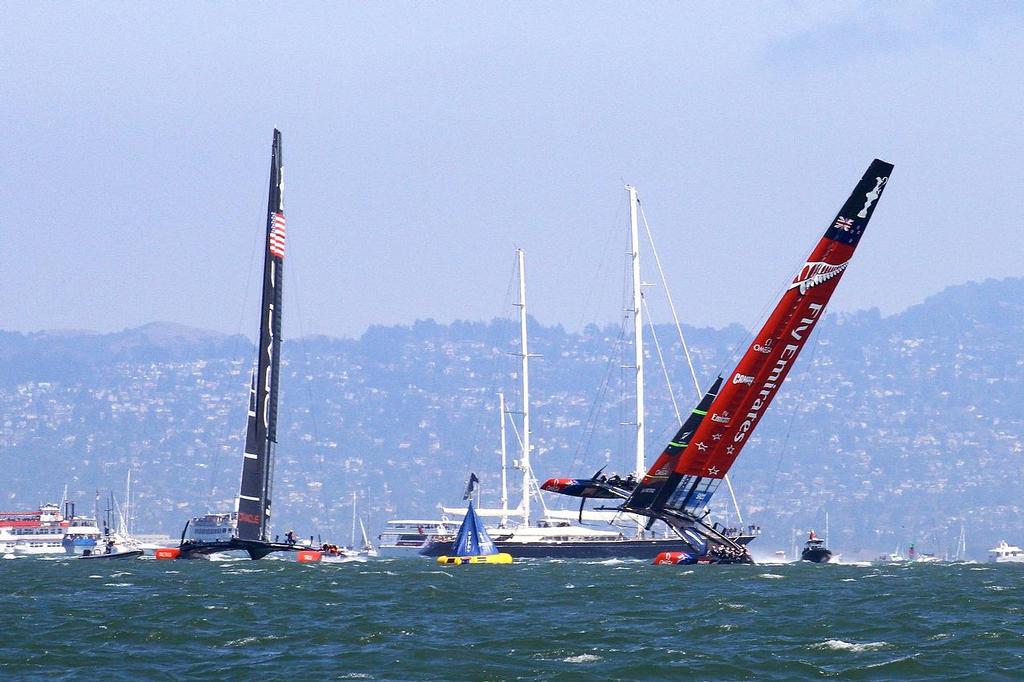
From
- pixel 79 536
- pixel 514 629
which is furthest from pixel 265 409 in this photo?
pixel 79 536

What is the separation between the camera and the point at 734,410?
6731 centimetres

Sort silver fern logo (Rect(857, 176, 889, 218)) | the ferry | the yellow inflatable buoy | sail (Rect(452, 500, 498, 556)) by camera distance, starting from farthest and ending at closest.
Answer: the ferry < sail (Rect(452, 500, 498, 556)) < the yellow inflatable buoy < silver fern logo (Rect(857, 176, 889, 218))

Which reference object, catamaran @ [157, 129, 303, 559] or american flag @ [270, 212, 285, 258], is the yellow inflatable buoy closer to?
catamaran @ [157, 129, 303, 559]

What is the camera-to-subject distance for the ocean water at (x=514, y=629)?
2934 centimetres

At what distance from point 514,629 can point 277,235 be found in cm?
4386

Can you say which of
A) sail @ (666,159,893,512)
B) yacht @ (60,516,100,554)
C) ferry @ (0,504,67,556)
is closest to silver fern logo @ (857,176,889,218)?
sail @ (666,159,893,512)

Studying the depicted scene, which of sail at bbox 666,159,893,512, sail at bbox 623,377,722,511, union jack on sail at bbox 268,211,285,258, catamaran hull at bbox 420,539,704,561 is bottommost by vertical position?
catamaran hull at bbox 420,539,704,561

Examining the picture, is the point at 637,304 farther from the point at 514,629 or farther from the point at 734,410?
the point at 514,629

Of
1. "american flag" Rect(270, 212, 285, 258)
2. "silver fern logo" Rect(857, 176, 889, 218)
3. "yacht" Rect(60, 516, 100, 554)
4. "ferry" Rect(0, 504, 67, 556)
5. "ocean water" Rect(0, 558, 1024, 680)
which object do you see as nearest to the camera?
"ocean water" Rect(0, 558, 1024, 680)

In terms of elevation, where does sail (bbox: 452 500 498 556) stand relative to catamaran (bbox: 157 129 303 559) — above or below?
below

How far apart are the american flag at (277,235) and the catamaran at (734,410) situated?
15.7 m

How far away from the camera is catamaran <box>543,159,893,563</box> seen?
2510 inches

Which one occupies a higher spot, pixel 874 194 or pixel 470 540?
pixel 874 194

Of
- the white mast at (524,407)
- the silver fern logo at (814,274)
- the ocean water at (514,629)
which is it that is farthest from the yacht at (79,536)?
the ocean water at (514,629)
